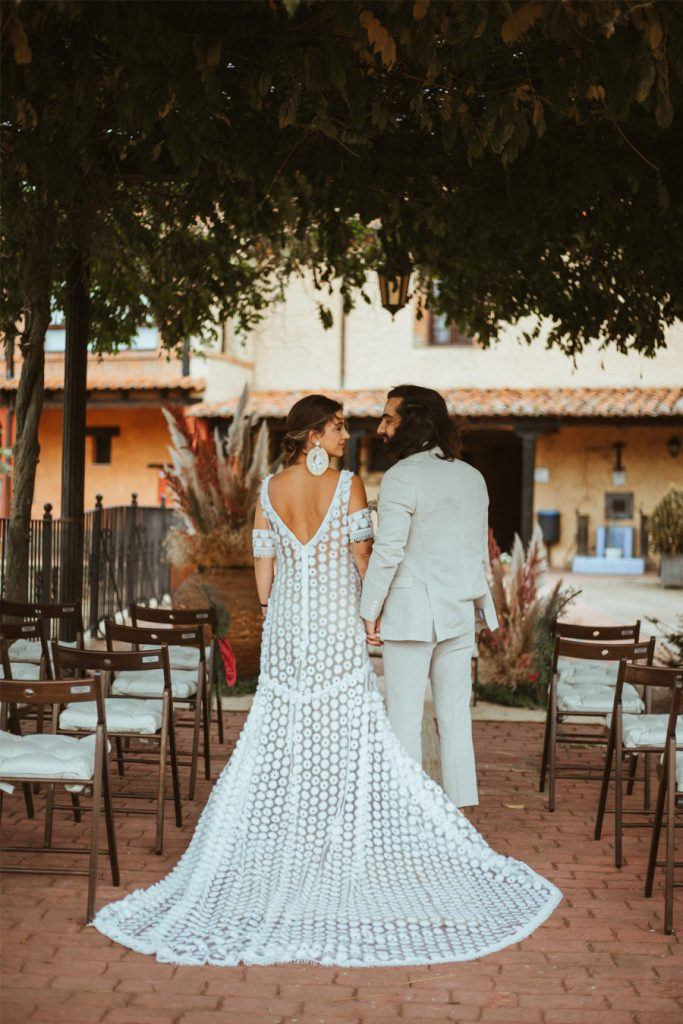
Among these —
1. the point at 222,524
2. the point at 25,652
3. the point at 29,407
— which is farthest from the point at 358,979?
the point at 222,524

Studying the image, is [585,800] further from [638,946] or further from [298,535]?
[298,535]

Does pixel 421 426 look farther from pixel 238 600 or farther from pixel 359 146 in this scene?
pixel 238 600

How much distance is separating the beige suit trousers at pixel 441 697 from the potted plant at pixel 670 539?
586 inches

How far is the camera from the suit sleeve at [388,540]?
4125 millimetres

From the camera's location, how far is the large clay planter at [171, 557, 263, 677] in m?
8.67

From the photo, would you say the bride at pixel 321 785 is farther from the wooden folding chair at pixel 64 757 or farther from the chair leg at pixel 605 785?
the chair leg at pixel 605 785

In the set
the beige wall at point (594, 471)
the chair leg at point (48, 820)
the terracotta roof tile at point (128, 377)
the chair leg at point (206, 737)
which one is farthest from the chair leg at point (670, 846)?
the beige wall at point (594, 471)

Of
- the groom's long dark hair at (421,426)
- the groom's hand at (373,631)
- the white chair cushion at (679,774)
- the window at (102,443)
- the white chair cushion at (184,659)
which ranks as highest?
the window at (102,443)

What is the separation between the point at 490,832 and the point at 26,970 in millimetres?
2231

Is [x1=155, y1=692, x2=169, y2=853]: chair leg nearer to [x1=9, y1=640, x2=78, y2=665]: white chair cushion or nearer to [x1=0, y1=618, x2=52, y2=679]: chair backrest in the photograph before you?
[x1=0, y1=618, x2=52, y2=679]: chair backrest

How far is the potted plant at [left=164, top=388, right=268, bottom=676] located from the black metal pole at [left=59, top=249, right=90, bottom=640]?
67 cm

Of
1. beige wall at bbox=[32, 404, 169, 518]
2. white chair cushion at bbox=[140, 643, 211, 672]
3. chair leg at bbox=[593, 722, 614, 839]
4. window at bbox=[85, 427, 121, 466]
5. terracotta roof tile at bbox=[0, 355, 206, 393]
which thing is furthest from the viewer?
window at bbox=[85, 427, 121, 466]

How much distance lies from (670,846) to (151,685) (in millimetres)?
2604

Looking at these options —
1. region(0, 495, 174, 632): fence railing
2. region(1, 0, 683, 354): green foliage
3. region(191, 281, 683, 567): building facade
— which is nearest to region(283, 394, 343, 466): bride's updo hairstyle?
region(1, 0, 683, 354): green foliage
